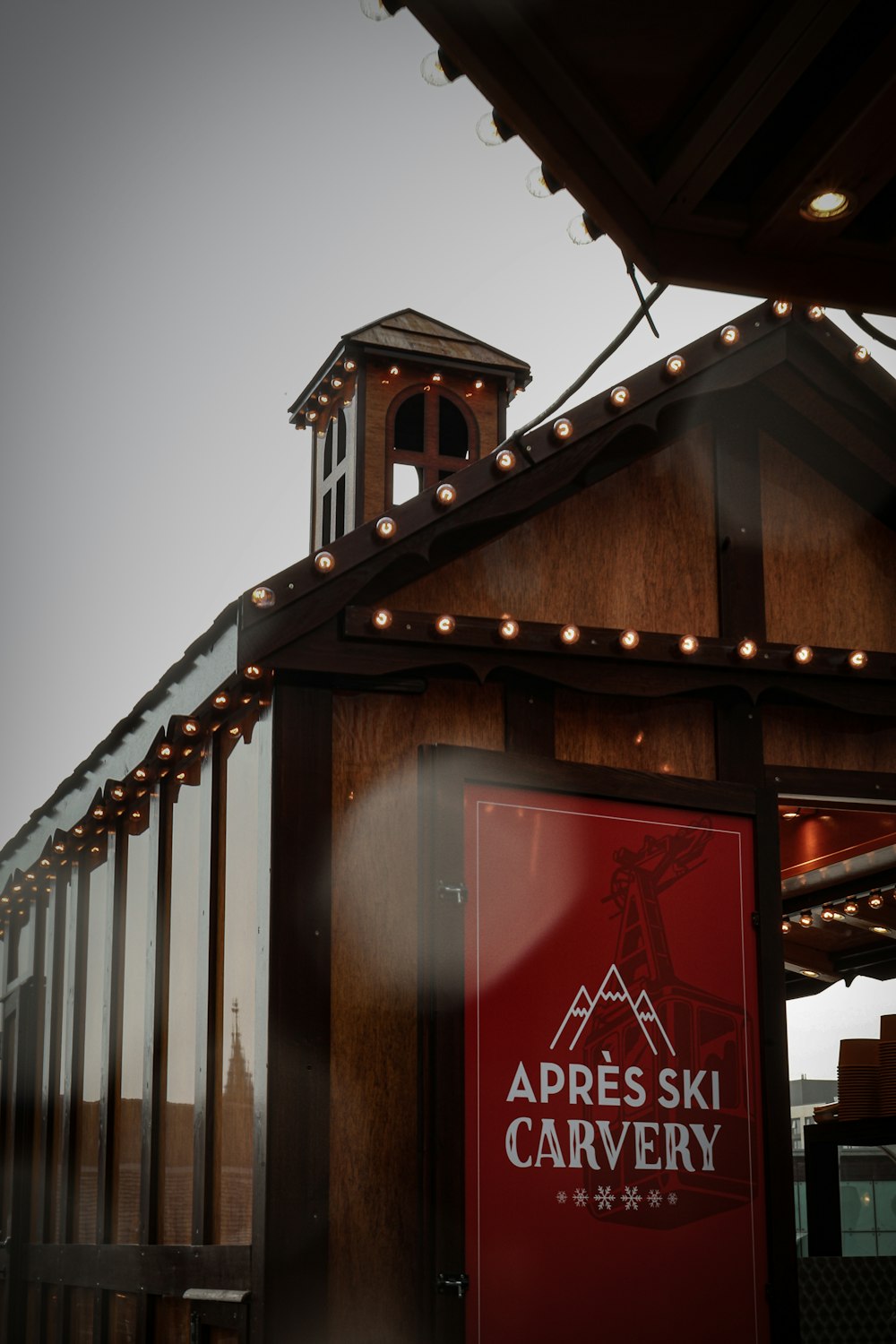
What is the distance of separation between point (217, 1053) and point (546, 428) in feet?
10.2

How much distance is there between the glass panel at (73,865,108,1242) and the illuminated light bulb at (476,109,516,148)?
6984 millimetres

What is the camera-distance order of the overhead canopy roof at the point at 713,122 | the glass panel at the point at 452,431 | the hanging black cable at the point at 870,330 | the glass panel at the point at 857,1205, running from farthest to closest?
the glass panel at the point at 857,1205, the glass panel at the point at 452,431, the hanging black cable at the point at 870,330, the overhead canopy roof at the point at 713,122

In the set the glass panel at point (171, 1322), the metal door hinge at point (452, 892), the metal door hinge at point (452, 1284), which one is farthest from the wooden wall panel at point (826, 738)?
the glass panel at point (171, 1322)

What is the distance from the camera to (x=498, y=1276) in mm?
5930

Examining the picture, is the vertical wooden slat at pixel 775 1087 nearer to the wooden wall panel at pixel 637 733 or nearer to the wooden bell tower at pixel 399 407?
the wooden wall panel at pixel 637 733

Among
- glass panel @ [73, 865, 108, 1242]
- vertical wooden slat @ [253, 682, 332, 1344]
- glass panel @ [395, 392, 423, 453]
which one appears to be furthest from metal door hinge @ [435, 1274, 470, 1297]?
glass panel @ [395, 392, 423, 453]

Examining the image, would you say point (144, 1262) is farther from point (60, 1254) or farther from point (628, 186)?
point (628, 186)

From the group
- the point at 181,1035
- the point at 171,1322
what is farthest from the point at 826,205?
the point at 171,1322

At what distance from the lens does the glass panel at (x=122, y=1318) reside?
7.88 metres

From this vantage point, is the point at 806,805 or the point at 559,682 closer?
A: the point at 559,682

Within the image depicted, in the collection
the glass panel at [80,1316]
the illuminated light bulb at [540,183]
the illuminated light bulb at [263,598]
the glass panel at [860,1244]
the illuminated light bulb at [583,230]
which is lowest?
the glass panel at [860,1244]

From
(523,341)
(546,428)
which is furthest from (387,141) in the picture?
(546,428)

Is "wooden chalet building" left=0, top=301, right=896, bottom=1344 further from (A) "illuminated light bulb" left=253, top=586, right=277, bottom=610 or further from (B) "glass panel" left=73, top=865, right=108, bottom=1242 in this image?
(B) "glass panel" left=73, top=865, right=108, bottom=1242

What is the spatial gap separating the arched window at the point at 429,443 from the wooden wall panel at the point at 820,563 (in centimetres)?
319
